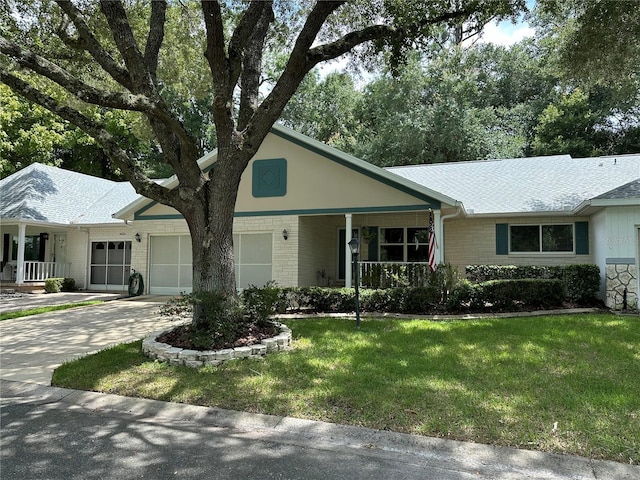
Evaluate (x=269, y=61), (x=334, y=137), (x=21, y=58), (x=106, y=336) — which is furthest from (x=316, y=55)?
(x=334, y=137)

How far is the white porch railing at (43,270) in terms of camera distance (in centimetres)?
1794

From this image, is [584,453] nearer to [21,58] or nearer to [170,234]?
[21,58]

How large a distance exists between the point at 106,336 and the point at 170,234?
742cm

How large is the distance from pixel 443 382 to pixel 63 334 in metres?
7.55

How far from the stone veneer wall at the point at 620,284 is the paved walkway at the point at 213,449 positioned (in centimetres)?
842

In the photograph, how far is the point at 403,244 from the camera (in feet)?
51.4

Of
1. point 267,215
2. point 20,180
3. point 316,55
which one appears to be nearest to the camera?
point 316,55

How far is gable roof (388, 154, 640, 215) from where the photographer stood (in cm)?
1399

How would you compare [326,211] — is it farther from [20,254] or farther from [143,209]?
[20,254]

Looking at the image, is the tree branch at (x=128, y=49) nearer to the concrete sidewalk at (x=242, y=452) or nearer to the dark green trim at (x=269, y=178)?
the concrete sidewalk at (x=242, y=452)

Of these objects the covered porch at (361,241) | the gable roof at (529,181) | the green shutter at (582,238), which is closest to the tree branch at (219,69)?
the covered porch at (361,241)

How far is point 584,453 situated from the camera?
362 centimetres

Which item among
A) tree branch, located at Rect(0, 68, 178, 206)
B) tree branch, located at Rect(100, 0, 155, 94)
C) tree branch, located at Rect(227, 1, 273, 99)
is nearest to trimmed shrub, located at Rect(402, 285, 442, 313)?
tree branch, located at Rect(0, 68, 178, 206)

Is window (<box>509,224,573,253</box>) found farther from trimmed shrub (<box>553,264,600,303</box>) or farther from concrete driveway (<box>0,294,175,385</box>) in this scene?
concrete driveway (<box>0,294,175,385</box>)
